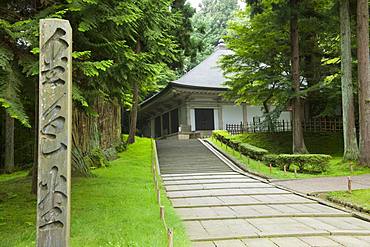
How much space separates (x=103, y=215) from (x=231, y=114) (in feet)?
66.1

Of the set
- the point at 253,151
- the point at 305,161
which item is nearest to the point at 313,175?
the point at 305,161

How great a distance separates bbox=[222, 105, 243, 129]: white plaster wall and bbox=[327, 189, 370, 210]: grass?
16.8 metres

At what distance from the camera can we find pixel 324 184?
9.45 metres

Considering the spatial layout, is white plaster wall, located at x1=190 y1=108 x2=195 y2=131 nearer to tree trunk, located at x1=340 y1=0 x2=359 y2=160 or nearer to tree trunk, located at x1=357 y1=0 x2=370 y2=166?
tree trunk, located at x1=340 y1=0 x2=359 y2=160

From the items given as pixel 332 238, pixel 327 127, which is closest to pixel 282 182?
pixel 332 238

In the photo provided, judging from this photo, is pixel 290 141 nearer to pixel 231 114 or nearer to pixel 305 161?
pixel 305 161

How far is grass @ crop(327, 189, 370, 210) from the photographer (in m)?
6.74

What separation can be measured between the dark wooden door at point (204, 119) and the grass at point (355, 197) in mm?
16420

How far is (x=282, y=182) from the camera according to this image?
10.3 meters

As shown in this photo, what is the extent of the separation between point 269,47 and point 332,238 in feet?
41.2

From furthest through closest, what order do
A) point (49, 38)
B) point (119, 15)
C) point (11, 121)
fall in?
point (11, 121) → point (119, 15) → point (49, 38)

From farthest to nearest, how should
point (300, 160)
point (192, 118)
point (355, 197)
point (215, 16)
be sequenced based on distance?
point (215, 16) → point (192, 118) → point (300, 160) → point (355, 197)

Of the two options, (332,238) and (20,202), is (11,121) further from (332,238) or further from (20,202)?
(332,238)

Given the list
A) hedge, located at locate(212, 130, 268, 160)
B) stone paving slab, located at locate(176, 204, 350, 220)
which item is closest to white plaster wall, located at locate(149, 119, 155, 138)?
hedge, located at locate(212, 130, 268, 160)
